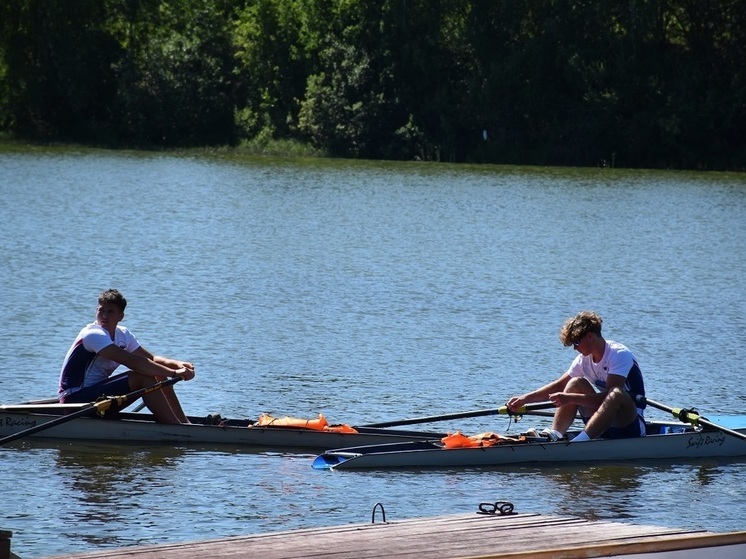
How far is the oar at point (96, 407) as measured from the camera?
12.3 meters

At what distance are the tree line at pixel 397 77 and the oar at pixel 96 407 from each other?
5248cm

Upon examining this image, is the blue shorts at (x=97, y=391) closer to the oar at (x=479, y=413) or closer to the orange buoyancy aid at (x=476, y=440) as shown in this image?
the oar at (x=479, y=413)

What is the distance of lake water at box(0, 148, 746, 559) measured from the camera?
11.6 m

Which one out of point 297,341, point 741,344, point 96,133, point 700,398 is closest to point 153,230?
point 297,341

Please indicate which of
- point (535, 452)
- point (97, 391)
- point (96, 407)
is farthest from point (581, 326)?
point (97, 391)

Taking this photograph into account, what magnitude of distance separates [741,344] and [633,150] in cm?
4510

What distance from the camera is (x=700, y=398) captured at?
1638cm

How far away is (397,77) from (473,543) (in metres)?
64.0

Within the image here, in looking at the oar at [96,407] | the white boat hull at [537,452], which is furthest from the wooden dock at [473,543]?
the oar at [96,407]

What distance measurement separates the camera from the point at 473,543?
7203 millimetres

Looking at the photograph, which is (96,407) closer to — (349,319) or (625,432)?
(625,432)

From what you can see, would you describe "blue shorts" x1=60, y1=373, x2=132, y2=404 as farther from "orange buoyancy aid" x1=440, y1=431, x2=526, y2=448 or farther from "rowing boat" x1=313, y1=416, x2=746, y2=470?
"orange buoyancy aid" x1=440, y1=431, x2=526, y2=448

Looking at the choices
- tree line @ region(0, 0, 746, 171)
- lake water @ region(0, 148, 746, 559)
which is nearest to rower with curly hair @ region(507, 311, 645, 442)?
lake water @ region(0, 148, 746, 559)

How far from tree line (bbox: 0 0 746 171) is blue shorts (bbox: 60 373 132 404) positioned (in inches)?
2063
